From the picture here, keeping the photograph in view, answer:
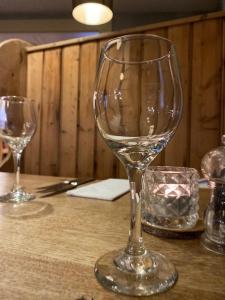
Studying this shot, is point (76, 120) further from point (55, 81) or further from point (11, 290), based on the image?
point (11, 290)

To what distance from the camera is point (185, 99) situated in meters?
1.30

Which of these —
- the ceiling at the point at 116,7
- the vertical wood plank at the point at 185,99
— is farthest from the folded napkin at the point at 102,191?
the ceiling at the point at 116,7

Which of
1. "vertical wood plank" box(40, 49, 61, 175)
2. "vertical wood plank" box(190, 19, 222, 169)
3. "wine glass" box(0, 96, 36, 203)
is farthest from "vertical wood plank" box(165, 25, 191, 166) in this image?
"wine glass" box(0, 96, 36, 203)

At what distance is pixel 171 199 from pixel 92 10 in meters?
1.32

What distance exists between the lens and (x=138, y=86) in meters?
0.28

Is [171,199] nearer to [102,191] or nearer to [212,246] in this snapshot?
A: [212,246]

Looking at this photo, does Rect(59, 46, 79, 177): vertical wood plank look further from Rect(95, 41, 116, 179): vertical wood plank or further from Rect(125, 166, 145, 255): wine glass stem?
Rect(125, 166, 145, 255): wine glass stem

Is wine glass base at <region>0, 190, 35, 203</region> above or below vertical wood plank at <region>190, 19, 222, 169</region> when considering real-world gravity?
below

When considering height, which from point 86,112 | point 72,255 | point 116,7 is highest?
point 116,7

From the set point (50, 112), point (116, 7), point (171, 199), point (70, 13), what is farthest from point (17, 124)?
point (70, 13)

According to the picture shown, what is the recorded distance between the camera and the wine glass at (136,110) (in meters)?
0.27

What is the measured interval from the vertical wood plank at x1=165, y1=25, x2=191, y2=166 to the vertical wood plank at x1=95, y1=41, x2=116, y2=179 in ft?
1.09

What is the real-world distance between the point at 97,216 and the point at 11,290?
0.24m

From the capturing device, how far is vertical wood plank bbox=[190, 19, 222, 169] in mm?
1232
